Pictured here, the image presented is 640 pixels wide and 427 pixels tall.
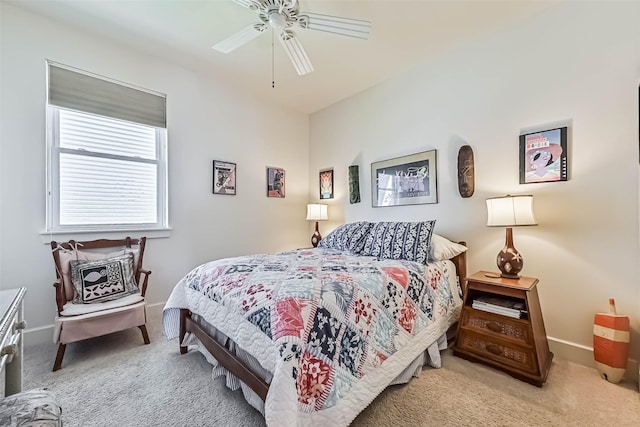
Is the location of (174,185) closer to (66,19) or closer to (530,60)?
A: (66,19)

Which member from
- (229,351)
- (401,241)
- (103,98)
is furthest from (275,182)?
(229,351)

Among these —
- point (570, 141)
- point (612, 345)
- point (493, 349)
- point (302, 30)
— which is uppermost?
point (302, 30)

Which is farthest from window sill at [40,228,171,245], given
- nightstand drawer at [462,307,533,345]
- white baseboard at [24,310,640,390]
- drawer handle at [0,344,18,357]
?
nightstand drawer at [462,307,533,345]

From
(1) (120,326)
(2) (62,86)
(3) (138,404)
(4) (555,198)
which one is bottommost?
(3) (138,404)

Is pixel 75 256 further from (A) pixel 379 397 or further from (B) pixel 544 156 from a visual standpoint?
(B) pixel 544 156

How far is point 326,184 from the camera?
13.1ft

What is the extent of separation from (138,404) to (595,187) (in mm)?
3367

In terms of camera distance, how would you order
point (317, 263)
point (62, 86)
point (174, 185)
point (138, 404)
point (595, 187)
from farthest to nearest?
1. point (174, 185)
2. point (62, 86)
3. point (317, 263)
4. point (595, 187)
5. point (138, 404)

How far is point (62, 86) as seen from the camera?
237 centimetres

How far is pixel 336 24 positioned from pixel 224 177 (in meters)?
2.25

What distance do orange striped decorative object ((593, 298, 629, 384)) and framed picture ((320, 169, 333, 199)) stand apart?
296cm

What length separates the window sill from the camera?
7.58 feet

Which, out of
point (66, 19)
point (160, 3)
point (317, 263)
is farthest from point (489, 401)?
point (66, 19)

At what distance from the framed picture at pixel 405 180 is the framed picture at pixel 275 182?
Result: 1406 mm
